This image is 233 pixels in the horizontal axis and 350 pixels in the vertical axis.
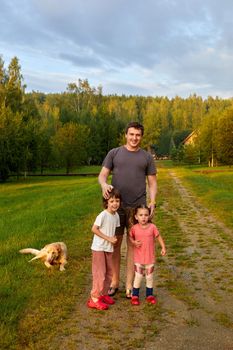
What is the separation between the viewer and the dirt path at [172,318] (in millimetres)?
4297

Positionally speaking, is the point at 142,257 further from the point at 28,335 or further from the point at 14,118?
the point at 14,118

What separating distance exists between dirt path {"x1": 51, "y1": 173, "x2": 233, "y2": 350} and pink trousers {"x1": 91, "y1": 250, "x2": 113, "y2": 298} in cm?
26

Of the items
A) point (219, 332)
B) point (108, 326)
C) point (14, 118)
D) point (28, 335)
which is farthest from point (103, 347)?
point (14, 118)

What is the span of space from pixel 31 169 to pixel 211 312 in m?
48.4

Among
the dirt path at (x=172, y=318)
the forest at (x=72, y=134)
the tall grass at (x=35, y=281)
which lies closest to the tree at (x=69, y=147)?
the forest at (x=72, y=134)

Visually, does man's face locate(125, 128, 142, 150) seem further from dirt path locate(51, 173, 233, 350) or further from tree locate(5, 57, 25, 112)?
tree locate(5, 57, 25, 112)

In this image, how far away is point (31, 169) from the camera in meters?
51.9

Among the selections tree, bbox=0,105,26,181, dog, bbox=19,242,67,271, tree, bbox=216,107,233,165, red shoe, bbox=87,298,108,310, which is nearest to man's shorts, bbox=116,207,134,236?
red shoe, bbox=87,298,108,310

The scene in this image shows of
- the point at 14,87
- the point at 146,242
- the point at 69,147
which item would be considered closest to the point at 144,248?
the point at 146,242

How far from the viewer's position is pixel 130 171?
18.8 feet

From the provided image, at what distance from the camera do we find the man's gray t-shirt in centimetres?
572

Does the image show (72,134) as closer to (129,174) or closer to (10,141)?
(10,141)

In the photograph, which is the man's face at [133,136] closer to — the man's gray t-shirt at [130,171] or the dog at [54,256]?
the man's gray t-shirt at [130,171]

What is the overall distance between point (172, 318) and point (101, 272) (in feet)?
3.81
